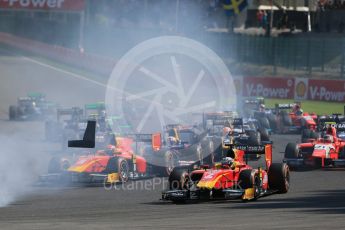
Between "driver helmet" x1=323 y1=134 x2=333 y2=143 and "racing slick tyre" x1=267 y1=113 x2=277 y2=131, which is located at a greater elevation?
"racing slick tyre" x1=267 y1=113 x2=277 y2=131

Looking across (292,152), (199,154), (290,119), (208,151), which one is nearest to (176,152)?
(199,154)

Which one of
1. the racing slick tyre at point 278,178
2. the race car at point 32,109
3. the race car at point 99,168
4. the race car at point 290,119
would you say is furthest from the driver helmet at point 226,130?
the race car at point 32,109

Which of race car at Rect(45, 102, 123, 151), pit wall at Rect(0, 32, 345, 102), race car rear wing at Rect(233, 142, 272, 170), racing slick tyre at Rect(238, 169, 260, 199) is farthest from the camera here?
pit wall at Rect(0, 32, 345, 102)

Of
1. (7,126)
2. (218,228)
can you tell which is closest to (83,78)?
(7,126)

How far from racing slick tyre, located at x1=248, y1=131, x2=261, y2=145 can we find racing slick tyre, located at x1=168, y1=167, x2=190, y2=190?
32.1 feet

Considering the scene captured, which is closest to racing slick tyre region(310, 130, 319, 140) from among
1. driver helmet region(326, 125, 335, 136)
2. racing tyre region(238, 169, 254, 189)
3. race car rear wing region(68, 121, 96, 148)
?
driver helmet region(326, 125, 335, 136)

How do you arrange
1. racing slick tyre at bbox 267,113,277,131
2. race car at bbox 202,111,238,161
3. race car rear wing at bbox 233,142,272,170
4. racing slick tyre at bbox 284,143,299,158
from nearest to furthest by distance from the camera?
race car rear wing at bbox 233,142,272,170 < racing slick tyre at bbox 284,143,299,158 < race car at bbox 202,111,238,161 < racing slick tyre at bbox 267,113,277,131

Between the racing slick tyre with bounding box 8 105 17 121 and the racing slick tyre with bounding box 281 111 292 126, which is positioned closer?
the racing slick tyre with bounding box 281 111 292 126

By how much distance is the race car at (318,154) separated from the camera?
88.5 feet

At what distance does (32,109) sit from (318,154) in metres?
19.3

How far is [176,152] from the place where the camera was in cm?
2616

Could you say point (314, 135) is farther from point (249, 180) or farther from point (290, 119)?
point (249, 180)

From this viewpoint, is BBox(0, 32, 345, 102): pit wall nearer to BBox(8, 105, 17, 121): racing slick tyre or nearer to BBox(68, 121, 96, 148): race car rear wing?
BBox(8, 105, 17, 121): racing slick tyre

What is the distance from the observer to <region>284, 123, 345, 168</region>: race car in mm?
26969
